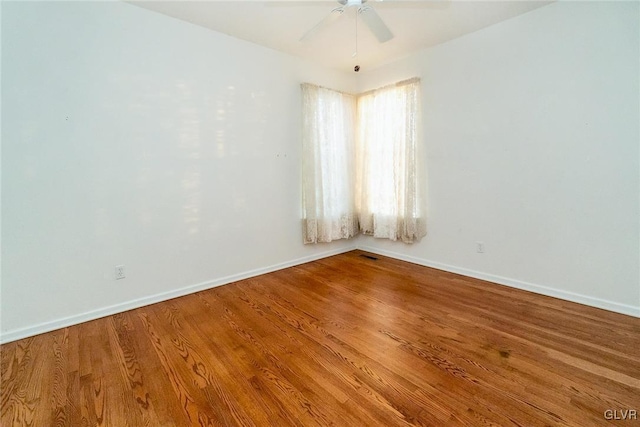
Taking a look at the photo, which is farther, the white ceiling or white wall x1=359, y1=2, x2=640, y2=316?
the white ceiling

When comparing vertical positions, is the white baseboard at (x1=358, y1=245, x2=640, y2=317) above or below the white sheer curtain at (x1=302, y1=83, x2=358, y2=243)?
below

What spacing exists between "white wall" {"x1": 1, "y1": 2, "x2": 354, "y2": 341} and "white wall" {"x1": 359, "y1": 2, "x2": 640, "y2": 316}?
213 centimetres

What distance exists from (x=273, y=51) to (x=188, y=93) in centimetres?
122

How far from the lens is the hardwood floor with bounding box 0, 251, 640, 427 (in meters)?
1.38

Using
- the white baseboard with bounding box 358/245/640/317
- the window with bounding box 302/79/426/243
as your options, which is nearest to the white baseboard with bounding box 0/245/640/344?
the white baseboard with bounding box 358/245/640/317

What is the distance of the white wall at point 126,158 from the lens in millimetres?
2094

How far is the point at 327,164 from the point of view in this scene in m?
3.88

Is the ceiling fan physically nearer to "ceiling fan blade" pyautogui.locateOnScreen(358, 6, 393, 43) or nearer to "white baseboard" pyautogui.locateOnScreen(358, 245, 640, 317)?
"ceiling fan blade" pyautogui.locateOnScreen(358, 6, 393, 43)

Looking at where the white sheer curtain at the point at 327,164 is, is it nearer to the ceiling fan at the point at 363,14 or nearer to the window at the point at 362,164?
the window at the point at 362,164

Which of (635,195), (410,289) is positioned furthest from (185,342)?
(635,195)

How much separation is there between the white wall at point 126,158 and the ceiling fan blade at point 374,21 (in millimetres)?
1505

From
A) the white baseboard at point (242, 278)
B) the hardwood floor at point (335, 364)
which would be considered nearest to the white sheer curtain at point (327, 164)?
the white baseboard at point (242, 278)

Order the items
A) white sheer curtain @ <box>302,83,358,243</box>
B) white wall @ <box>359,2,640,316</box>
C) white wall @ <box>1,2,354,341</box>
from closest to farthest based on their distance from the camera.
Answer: white wall @ <box>1,2,354,341</box> → white wall @ <box>359,2,640,316</box> → white sheer curtain @ <box>302,83,358,243</box>

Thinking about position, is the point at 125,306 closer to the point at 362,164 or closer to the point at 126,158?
the point at 126,158
